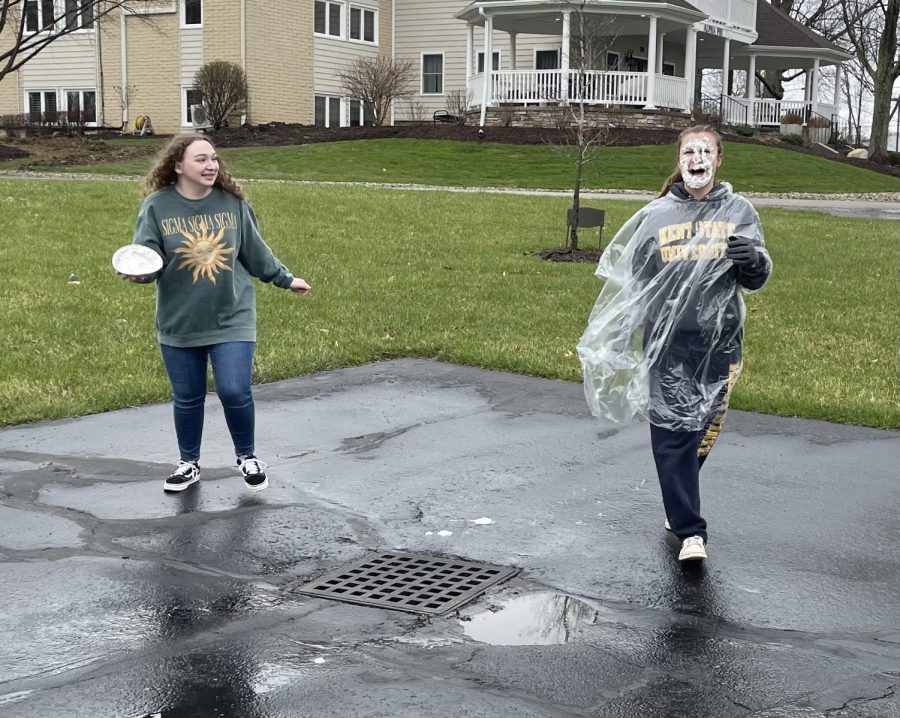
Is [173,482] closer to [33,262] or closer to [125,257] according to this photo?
[125,257]

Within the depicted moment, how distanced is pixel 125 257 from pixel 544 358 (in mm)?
4230

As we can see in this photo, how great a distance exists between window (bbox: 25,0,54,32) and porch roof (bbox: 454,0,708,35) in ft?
43.7

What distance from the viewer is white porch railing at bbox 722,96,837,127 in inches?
1423

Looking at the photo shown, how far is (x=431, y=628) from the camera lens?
394 cm

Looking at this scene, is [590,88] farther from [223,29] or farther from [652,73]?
[223,29]

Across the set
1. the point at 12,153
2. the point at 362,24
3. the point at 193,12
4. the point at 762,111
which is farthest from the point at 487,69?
the point at 12,153

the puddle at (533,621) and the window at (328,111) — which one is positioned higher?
the window at (328,111)

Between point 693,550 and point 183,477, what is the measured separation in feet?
7.91

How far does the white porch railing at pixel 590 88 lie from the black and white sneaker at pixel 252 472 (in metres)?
26.6

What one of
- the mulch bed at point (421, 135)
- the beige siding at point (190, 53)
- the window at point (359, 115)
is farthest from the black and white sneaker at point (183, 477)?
the window at point (359, 115)

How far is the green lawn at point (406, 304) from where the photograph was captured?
790 cm

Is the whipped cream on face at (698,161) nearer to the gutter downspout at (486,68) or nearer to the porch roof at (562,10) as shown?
the porch roof at (562,10)

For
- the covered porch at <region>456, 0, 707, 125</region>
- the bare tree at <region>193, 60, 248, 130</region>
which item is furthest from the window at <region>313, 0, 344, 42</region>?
the covered porch at <region>456, 0, 707, 125</region>

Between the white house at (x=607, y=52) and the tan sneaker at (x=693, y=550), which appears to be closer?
the tan sneaker at (x=693, y=550)
